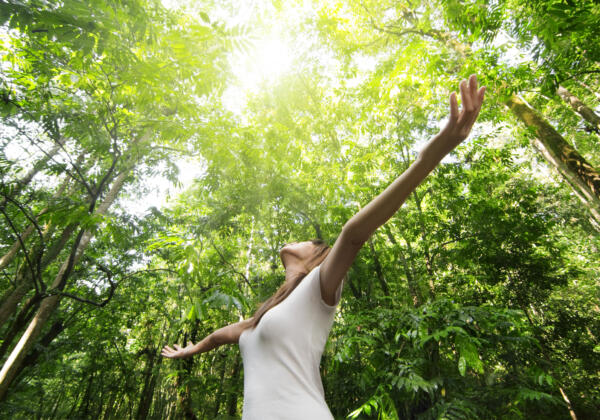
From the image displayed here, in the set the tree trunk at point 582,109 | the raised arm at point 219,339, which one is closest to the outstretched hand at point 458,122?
the raised arm at point 219,339

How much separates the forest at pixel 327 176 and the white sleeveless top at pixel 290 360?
122 cm

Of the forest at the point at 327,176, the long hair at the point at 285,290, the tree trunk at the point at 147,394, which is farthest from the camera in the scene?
the tree trunk at the point at 147,394

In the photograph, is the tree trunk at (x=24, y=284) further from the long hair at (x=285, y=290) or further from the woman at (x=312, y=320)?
the woman at (x=312, y=320)

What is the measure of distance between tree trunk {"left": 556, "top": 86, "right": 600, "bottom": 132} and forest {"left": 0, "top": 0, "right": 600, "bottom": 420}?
0.06 meters

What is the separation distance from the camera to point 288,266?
144 centimetres

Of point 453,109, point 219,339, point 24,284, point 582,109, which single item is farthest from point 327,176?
point 582,109

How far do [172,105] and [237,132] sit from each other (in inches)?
28.5

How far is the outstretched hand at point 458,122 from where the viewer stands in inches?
29.8

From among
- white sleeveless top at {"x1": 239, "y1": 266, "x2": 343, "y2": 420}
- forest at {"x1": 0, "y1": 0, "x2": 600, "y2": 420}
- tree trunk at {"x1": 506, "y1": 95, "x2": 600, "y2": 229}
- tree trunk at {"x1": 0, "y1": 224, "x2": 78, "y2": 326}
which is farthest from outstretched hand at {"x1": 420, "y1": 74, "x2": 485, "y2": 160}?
tree trunk at {"x1": 506, "y1": 95, "x2": 600, "y2": 229}

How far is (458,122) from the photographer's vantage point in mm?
760

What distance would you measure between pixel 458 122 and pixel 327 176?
4.09 metres

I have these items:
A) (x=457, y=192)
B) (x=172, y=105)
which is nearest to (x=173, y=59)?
(x=172, y=105)

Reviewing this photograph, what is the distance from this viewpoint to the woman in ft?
2.54

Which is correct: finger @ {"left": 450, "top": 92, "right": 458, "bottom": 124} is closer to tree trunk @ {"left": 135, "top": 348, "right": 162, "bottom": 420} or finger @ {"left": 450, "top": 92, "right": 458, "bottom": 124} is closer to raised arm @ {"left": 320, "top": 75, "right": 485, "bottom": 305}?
raised arm @ {"left": 320, "top": 75, "right": 485, "bottom": 305}
